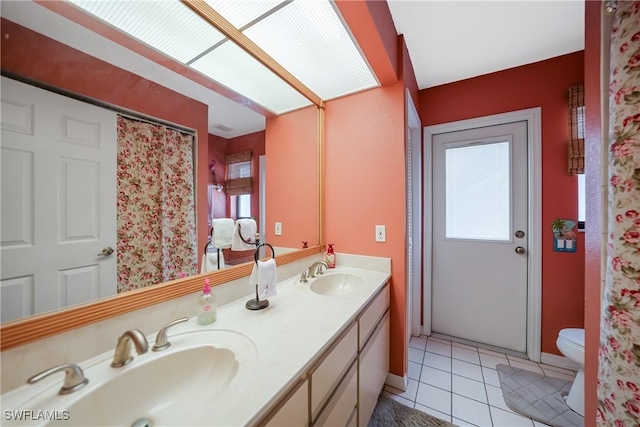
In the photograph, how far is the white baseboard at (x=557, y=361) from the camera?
174 centimetres

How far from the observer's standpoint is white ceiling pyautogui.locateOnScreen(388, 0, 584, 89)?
4.47 feet

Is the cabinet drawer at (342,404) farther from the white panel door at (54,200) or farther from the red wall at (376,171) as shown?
the white panel door at (54,200)

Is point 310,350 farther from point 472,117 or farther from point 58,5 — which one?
point 472,117

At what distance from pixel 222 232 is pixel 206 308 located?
0.36 meters

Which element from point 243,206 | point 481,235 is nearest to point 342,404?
point 243,206

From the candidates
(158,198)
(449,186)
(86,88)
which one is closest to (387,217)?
(449,186)

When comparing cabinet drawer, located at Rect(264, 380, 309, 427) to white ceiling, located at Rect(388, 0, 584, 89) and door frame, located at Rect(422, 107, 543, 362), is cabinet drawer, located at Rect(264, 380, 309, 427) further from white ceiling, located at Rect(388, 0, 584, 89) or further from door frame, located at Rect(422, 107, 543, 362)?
door frame, located at Rect(422, 107, 543, 362)

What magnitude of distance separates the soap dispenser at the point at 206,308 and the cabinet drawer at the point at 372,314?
641 mm

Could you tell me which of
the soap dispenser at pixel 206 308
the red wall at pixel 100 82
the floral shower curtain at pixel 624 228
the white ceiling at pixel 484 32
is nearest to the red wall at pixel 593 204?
the floral shower curtain at pixel 624 228

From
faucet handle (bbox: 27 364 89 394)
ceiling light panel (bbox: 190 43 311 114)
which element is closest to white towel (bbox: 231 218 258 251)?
faucet handle (bbox: 27 364 89 394)

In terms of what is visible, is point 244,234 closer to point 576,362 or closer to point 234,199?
point 234,199

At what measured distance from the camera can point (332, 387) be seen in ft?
2.68

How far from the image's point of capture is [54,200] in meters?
0.59

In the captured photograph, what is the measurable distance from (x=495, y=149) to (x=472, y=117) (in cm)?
36
